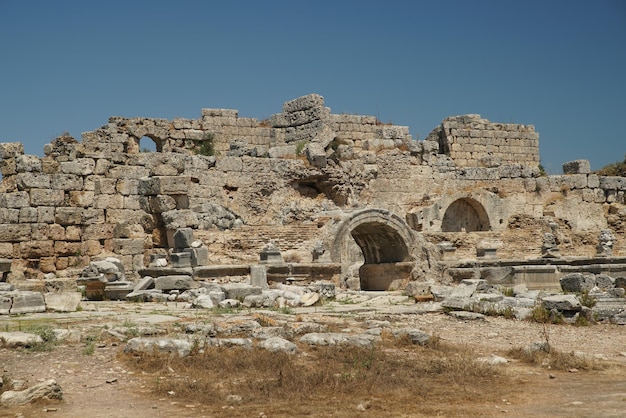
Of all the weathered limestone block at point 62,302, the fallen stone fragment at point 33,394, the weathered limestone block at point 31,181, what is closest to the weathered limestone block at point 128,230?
the weathered limestone block at point 31,181

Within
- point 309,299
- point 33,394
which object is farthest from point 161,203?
point 33,394

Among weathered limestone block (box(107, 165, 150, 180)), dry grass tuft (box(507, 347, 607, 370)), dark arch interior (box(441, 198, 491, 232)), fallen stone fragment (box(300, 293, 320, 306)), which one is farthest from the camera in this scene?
dark arch interior (box(441, 198, 491, 232))

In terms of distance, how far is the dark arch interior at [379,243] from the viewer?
19.0 meters

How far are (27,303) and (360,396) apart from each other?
5900 millimetres

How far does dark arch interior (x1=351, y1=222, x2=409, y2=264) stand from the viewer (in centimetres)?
1895

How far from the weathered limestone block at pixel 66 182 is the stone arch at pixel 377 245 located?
5.65m

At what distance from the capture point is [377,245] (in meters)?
19.7

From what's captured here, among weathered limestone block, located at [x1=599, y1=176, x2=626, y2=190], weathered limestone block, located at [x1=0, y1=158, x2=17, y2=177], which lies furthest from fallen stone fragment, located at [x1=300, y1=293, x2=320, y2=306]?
weathered limestone block, located at [x1=599, y1=176, x2=626, y2=190]

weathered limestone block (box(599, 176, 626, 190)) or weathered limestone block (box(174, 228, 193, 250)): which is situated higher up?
weathered limestone block (box(599, 176, 626, 190))

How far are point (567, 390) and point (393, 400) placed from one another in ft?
5.56

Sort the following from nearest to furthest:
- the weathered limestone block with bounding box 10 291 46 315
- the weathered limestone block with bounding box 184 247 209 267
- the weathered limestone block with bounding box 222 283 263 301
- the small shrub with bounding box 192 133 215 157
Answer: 1. the weathered limestone block with bounding box 10 291 46 315
2. the weathered limestone block with bounding box 222 283 263 301
3. the weathered limestone block with bounding box 184 247 209 267
4. the small shrub with bounding box 192 133 215 157

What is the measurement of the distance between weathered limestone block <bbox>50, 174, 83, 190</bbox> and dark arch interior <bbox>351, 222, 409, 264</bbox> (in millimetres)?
6321

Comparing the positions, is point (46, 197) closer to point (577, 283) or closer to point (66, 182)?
point (66, 182)

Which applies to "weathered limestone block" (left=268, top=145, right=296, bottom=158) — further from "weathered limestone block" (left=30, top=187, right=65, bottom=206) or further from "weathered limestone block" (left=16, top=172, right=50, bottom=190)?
"weathered limestone block" (left=16, top=172, right=50, bottom=190)
